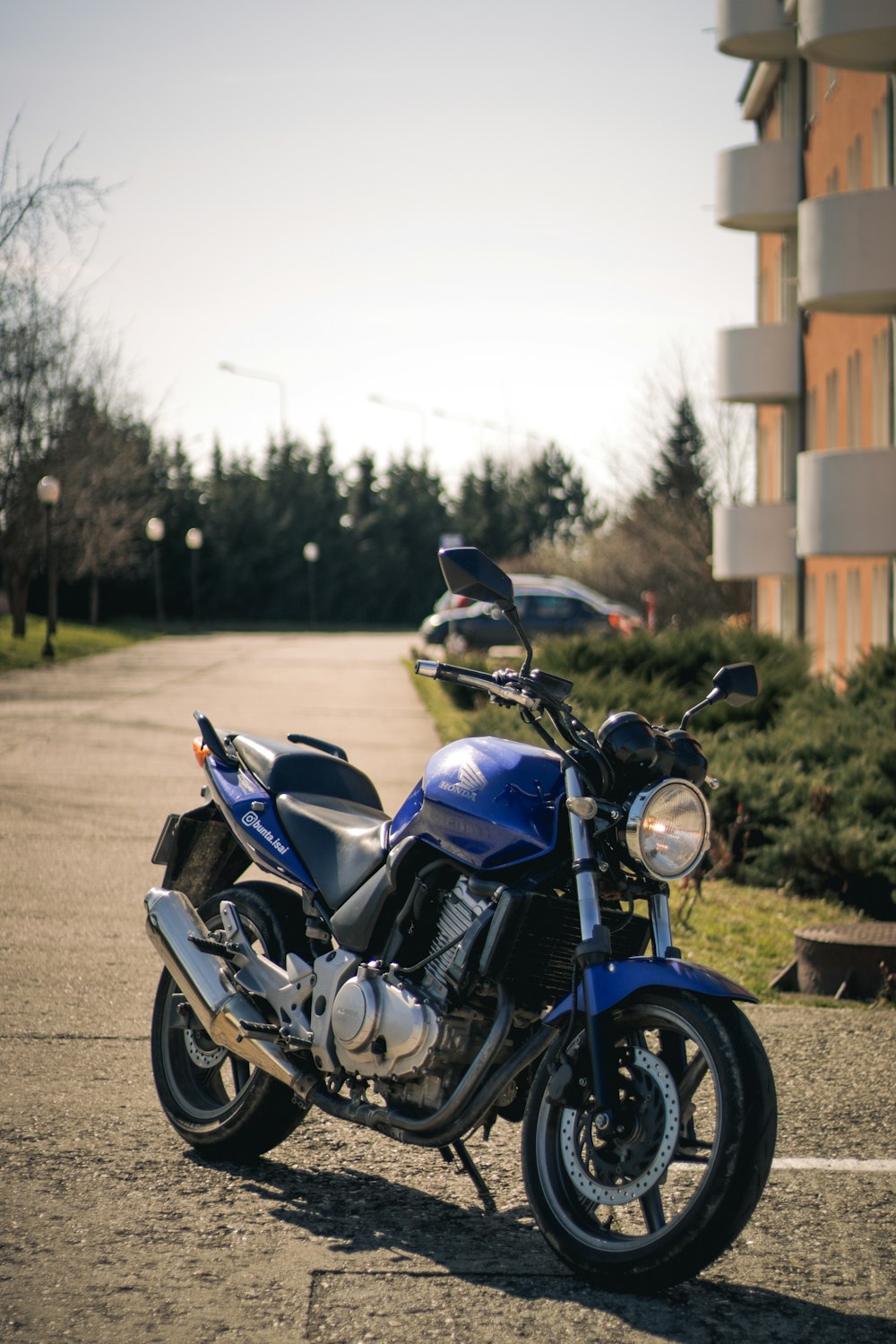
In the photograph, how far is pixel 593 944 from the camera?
387cm

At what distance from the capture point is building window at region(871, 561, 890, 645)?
22.6 m

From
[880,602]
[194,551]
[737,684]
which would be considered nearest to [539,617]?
[880,602]

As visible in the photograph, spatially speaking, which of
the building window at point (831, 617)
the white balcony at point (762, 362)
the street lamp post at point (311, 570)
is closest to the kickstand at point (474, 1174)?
the building window at point (831, 617)

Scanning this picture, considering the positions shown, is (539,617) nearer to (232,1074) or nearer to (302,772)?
(232,1074)

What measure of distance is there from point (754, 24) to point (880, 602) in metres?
10.6

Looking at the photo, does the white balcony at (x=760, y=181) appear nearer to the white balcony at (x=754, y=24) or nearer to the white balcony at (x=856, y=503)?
the white balcony at (x=754, y=24)

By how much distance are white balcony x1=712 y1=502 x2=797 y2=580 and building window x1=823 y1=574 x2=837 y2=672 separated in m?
1.79

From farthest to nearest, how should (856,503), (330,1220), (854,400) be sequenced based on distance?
1. (854,400)
2. (856,503)
3. (330,1220)

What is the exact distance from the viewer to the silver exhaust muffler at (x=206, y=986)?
4.58 meters

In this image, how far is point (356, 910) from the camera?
4383 mm

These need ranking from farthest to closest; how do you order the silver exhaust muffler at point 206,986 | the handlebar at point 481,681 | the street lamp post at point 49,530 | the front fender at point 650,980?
the street lamp post at point 49,530 < the silver exhaust muffler at point 206,986 < the handlebar at point 481,681 < the front fender at point 650,980

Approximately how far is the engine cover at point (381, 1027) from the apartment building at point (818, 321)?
14720 millimetres

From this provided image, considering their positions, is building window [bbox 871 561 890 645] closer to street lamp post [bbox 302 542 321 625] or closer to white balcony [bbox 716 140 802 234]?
white balcony [bbox 716 140 802 234]

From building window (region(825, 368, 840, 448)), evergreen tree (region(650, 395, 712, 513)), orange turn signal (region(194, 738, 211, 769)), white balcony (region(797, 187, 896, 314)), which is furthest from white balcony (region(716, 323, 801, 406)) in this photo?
orange turn signal (region(194, 738, 211, 769))
